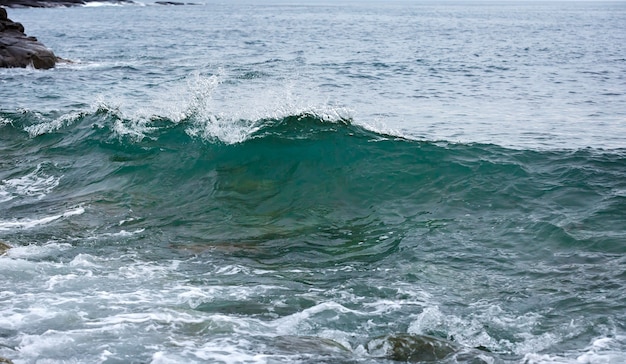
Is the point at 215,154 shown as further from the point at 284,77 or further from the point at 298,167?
the point at 284,77

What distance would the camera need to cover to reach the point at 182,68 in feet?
94.3

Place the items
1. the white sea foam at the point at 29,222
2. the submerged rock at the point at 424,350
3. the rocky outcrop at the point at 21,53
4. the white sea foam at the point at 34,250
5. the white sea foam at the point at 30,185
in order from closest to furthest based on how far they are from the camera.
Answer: the submerged rock at the point at 424,350, the white sea foam at the point at 34,250, the white sea foam at the point at 29,222, the white sea foam at the point at 30,185, the rocky outcrop at the point at 21,53

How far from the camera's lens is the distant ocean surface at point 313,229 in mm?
6391

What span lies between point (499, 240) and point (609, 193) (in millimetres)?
2613

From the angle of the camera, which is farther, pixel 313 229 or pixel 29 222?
pixel 29 222

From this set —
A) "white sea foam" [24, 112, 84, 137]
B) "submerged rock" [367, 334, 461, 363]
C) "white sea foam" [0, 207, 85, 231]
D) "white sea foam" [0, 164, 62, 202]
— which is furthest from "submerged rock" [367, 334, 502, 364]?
"white sea foam" [24, 112, 84, 137]

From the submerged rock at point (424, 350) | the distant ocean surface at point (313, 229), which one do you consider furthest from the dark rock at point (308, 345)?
the submerged rock at point (424, 350)

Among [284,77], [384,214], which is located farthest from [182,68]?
[384,214]

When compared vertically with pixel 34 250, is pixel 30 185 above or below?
below

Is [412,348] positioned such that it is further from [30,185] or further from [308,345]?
[30,185]

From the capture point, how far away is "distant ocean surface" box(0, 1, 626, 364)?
6391mm

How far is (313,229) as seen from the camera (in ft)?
32.0

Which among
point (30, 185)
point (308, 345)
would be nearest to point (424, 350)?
point (308, 345)

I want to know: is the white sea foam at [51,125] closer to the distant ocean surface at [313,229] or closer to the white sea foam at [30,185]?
the distant ocean surface at [313,229]
